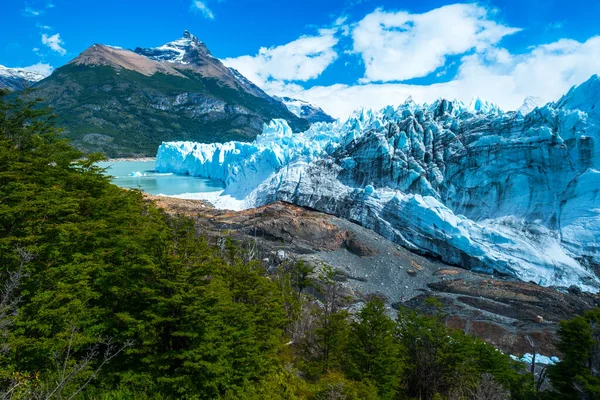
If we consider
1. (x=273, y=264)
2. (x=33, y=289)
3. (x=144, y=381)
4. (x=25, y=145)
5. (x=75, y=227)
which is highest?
(x=25, y=145)

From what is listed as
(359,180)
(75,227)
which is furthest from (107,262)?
(359,180)

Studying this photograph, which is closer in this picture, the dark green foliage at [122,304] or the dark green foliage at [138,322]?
the dark green foliage at [138,322]

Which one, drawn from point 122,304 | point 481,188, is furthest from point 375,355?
point 481,188

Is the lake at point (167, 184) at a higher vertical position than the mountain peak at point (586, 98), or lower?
lower

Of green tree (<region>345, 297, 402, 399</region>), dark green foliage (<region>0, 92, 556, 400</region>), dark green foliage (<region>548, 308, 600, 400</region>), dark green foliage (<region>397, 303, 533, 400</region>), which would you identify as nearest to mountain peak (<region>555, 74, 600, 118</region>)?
dark green foliage (<region>548, 308, 600, 400</region>)

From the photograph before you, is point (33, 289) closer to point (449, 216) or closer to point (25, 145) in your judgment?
point (25, 145)

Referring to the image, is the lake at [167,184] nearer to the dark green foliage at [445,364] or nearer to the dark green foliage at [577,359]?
the dark green foliage at [445,364]

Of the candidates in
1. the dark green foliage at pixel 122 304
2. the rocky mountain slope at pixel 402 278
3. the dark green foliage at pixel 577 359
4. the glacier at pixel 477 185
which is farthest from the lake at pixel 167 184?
the dark green foliage at pixel 577 359

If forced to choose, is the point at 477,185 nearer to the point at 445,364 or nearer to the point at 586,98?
the point at 586,98

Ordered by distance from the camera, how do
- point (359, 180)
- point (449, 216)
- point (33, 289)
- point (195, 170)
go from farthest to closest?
point (195, 170), point (359, 180), point (449, 216), point (33, 289)
